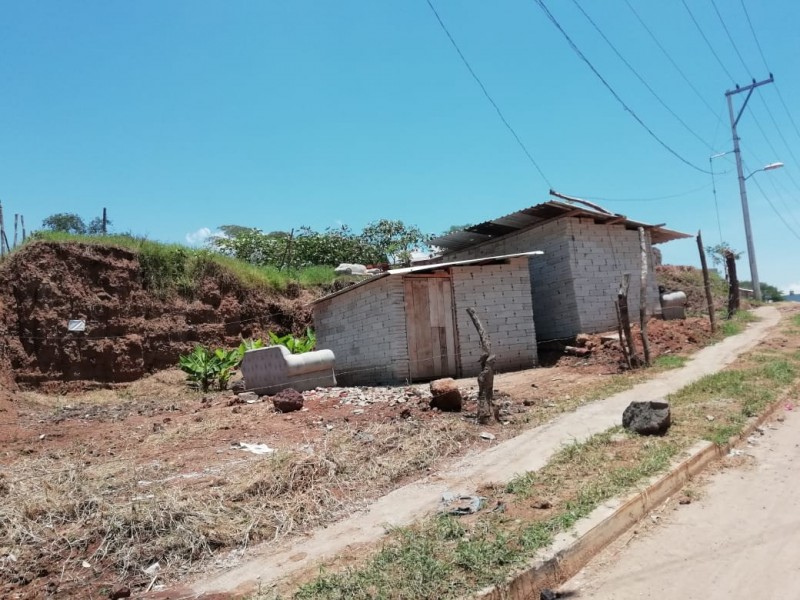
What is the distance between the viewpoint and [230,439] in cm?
788

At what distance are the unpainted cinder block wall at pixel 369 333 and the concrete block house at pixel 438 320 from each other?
0.08 ft

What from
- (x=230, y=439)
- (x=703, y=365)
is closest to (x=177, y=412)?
(x=230, y=439)

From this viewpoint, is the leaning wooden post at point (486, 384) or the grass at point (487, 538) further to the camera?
the leaning wooden post at point (486, 384)

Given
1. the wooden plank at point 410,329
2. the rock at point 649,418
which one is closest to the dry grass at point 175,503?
the rock at point 649,418

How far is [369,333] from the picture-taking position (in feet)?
45.6

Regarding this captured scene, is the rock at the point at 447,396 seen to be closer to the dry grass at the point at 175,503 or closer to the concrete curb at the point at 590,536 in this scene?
the dry grass at the point at 175,503

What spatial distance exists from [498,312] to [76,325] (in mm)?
12839

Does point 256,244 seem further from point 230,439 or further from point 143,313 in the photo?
point 230,439

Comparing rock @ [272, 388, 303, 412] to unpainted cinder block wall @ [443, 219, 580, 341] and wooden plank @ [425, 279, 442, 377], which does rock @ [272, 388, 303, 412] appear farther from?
unpainted cinder block wall @ [443, 219, 580, 341]

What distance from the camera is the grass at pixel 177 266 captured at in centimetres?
1869

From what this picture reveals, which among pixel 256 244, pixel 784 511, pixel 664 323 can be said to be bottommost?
pixel 784 511

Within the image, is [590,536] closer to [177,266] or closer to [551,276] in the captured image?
[551,276]

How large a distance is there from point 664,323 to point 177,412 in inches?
502

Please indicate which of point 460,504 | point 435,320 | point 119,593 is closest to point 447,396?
point 460,504
